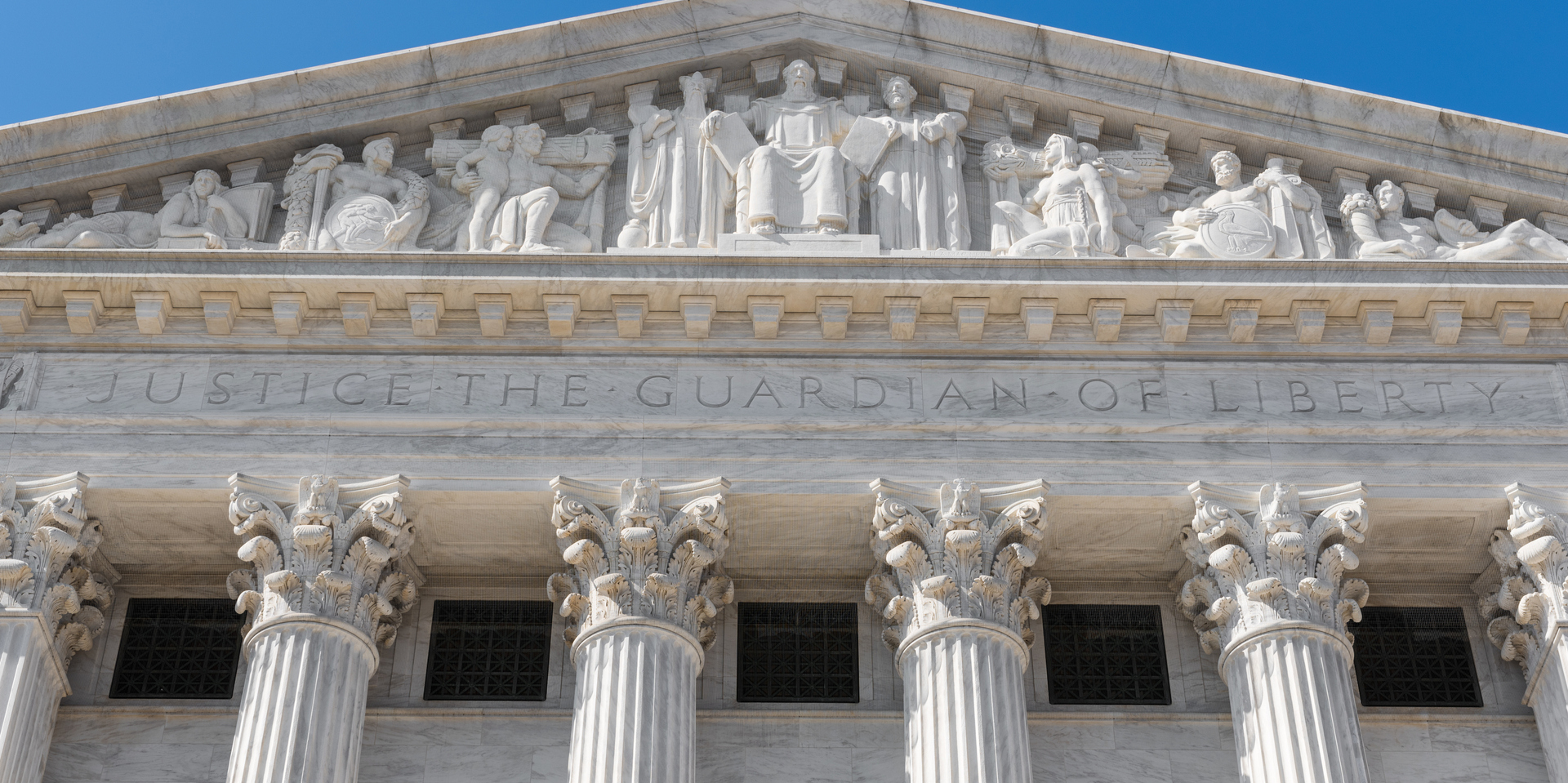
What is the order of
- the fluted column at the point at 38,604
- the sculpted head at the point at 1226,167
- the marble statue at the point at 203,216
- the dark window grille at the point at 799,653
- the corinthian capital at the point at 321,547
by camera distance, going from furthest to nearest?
the sculpted head at the point at 1226,167 → the marble statue at the point at 203,216 → the dark window grille at the point at 799,653 → the corinthian capital at the point at 321,547 → the fluted column at the point at 38,604

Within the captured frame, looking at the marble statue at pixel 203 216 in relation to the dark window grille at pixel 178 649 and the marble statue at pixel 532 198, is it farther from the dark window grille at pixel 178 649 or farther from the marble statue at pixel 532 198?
the dark window grille at pixel 178 649

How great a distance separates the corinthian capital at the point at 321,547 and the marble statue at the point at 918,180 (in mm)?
6879

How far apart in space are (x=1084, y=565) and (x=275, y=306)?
10.0 m

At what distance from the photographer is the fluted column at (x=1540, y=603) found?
22.8 m

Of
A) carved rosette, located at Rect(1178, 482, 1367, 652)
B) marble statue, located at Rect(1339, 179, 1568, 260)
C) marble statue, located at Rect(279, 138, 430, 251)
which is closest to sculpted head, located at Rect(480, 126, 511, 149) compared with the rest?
marble statue, located at Rect(279, 138, 430, 251)

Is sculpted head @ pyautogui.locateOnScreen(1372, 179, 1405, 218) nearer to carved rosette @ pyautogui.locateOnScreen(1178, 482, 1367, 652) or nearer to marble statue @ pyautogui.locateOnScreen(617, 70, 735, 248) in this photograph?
carved rosette @ pyautogui.locateOnScreen(1178, 482, 1367, 652)

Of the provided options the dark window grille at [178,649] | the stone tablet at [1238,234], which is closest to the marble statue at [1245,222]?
the stone tablet at [1238,234]

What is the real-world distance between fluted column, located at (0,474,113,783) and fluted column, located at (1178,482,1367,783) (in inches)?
493

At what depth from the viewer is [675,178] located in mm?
26219

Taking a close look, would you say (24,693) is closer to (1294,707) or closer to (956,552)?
(956,552)

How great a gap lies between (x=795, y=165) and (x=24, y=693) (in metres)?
10.9

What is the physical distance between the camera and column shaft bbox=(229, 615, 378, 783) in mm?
21641

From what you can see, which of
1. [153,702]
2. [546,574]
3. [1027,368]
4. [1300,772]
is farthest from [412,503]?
[1300,772]

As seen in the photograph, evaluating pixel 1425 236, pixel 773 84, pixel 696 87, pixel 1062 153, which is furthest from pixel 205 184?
pixel 1425 236
